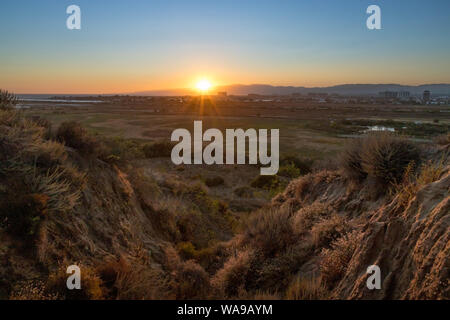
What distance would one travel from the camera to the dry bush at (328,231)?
6.75 meters

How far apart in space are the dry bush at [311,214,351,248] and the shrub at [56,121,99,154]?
651 centimetres

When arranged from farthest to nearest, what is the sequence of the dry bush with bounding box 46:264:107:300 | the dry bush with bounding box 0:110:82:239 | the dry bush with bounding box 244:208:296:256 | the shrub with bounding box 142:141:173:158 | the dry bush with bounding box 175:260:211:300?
the shrub with bounding box 142:141:173:158 < the dry bush with bounding box 244:208:296:256 < the dry bush with bounding box 175:260:211:300 < the dry bush with bounding box 0:110:82:239 < the dry bush with bounding box 46:264:107:300

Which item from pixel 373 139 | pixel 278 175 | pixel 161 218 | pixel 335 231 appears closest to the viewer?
pixel 335 231

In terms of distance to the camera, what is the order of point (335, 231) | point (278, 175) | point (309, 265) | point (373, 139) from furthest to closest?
point (278, 175) < point (373, 139) < point (335, 231) < point (309, 265)

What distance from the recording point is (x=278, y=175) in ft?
68.3

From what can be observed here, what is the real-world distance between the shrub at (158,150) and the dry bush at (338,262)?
2216cm

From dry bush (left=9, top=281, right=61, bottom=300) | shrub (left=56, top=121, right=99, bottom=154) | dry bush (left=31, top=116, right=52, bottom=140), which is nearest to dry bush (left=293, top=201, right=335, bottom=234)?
dry bush (left=9, top=281, right=61, bottom=300)

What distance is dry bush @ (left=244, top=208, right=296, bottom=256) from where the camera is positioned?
7136mm

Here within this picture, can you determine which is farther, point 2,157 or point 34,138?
point 34,138

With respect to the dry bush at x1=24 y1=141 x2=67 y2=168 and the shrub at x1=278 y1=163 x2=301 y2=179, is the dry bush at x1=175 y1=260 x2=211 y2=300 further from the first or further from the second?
the shrub at x1=278 y1=163 x2=301 y2=179

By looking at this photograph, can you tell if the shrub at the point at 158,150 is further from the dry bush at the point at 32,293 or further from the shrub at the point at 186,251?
the dry bush at the point at 32,293

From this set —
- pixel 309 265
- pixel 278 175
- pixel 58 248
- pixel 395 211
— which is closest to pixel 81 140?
pixel 58 248
